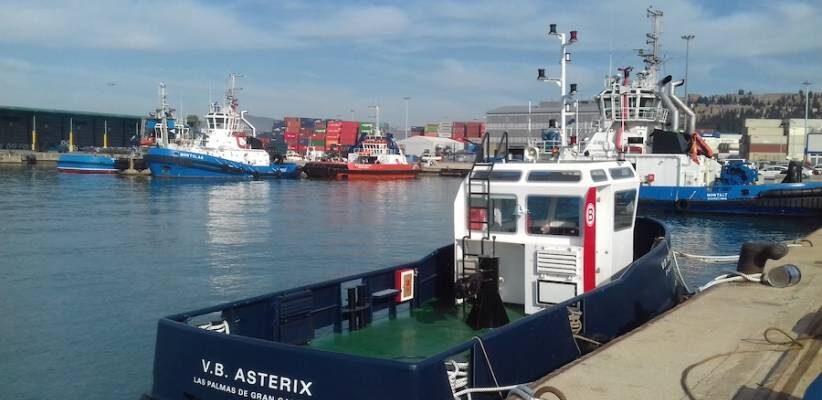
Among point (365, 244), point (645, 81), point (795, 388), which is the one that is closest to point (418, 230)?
point (365, 244)

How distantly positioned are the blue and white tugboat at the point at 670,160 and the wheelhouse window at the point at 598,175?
2367 cm

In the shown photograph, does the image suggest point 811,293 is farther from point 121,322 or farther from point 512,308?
point 121,322

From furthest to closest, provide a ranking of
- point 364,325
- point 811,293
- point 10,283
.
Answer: point 10,283 → point 811,293 → point 364,325

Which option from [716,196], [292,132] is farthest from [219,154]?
[292,132]

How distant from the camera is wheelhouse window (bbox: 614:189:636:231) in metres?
8.54

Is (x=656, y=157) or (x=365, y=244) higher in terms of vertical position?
(x=656, y=157)

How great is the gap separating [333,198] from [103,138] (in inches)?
3348

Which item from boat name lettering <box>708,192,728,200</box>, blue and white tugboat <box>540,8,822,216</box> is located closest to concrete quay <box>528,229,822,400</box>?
blue and white tugboat <box>540,8,822,216</box>

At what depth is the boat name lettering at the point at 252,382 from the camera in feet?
16.2

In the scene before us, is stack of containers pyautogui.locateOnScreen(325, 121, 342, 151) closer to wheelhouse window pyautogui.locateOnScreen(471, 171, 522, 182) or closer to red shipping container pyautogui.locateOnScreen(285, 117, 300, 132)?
red shipping container pyautogui.locateOnScreen(285, 117, 300, 132)

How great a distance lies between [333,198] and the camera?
44.4m

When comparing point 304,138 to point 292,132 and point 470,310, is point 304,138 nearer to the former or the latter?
point 292,132

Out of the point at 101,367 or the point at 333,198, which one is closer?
the point at 101,367

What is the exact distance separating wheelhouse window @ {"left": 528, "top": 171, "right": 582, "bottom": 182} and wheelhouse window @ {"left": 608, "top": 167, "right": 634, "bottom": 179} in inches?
26.8
